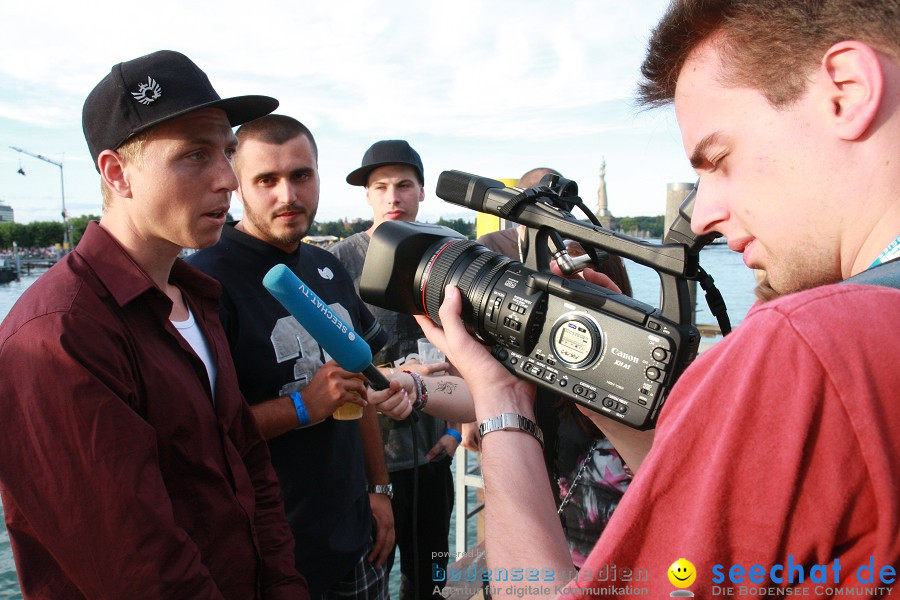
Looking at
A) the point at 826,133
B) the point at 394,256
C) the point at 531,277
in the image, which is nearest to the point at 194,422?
the point at 394,256

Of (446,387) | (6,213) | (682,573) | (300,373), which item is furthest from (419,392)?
(6,213)

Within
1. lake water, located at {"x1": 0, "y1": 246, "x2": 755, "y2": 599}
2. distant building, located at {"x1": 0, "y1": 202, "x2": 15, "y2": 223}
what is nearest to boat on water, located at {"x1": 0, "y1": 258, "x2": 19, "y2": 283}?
lake water, located at {"x1": 0, "y1": 246, "x2": 755, "y2": 599}

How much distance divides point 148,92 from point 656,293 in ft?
55.5

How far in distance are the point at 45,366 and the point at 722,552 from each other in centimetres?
119

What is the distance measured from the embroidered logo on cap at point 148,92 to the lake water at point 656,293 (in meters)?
1.36

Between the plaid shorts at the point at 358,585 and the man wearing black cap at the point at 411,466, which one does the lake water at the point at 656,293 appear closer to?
the man wearing black cap at the point at 411,466

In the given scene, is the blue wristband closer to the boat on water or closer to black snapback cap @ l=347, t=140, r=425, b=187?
black snapback cap @ l=347, t=140, r=425, b=187

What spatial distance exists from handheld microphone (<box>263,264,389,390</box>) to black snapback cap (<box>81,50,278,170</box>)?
0.51 meters

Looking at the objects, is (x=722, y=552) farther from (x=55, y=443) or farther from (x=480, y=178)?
(x=55, y=443)

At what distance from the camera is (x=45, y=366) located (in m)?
1.11

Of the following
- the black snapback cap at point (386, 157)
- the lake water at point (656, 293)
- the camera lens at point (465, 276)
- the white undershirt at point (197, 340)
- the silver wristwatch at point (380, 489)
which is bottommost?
the lake water at point (656, 293)

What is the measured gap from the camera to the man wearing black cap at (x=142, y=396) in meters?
1.11

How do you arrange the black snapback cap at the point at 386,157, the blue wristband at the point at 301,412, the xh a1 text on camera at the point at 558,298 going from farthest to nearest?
1. the black snapback cap at the point at 386,157
2. the blue wristband at the point at 301,412
3. the xh a1 text on camera at the point at 558,298

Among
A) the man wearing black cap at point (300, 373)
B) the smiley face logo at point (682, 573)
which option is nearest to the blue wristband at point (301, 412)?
the man wearing black cap at point (300, 373)
